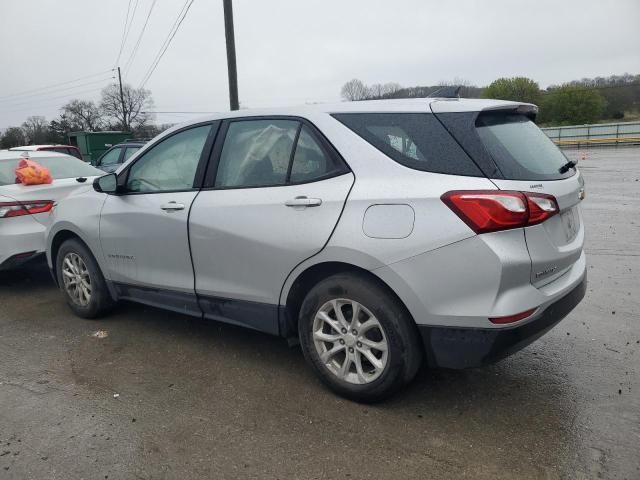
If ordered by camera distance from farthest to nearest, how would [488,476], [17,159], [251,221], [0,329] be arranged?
[17,159], [0,329], [251,221], [488,476]

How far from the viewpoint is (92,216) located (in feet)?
14.9

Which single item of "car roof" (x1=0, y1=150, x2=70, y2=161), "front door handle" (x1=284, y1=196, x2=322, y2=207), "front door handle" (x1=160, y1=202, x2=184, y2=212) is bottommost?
"front door handle" (x1=160, y1=202, x2=184, y2=212)

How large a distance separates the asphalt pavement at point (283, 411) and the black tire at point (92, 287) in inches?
10.3

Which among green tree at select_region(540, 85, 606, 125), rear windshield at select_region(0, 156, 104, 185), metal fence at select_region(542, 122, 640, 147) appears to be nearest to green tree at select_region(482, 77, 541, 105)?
green tree at select_region(540, 85, 606, 125)

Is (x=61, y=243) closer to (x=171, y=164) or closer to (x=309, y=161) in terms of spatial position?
(x=171, y=164)

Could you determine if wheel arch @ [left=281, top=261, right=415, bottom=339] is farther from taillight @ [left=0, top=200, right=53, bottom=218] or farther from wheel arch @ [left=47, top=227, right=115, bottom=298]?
taillight @ [left=0, top=200, right=53, bottom=218]

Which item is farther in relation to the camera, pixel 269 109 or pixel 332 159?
pixel 269 109

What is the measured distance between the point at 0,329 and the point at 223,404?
272 cm

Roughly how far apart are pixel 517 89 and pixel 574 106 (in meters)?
7.33

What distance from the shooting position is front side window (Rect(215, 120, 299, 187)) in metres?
3.39

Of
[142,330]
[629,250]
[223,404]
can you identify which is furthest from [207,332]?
[629,250]

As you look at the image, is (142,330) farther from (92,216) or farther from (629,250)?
(629,250)

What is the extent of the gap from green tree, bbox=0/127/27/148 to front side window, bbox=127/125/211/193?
62.0 meters

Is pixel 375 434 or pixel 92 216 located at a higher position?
pixel 92 216
